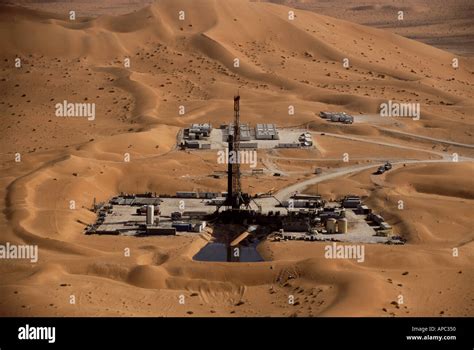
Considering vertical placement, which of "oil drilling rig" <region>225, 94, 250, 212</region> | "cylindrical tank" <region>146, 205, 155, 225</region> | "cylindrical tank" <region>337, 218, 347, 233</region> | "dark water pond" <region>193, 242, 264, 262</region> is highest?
"oil drilling rig" <region>225, 94, 250, 212</region>

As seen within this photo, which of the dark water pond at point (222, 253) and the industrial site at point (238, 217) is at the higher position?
the industrial site at point (238, 217)

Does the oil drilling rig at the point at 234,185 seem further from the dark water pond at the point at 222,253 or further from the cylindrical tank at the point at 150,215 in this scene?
the cylindrical tank at the point at 150,215

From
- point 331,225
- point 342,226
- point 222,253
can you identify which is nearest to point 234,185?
point 331,225

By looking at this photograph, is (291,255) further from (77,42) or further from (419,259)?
(77,42)

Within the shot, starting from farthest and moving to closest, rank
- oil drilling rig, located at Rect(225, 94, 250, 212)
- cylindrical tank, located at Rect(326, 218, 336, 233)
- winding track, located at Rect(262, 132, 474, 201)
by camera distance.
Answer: winding track, located at Rect(262, 132, 474, 201) < oil drilling rig, located at Rect(225, 94, 250, 212) < cylindrical tank, located at Rect(326, 218, 336, 233)

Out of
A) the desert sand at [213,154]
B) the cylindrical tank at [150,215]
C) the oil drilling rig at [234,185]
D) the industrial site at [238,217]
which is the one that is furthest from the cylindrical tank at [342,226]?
the cylindrical tank at [150,215]

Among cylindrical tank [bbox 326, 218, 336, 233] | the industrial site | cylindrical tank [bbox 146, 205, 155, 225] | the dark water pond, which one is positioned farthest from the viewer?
cylindrical tank [bbox 146, 205, 155, 225]

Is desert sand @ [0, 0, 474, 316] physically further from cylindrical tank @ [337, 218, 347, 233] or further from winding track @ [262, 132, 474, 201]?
cylindrical tank @ [337, 218, 347, 233]

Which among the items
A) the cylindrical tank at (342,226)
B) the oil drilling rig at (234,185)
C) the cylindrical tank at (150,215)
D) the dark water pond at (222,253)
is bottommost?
the dark water pond at (222,253)

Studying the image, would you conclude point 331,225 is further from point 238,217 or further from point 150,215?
point 150,215

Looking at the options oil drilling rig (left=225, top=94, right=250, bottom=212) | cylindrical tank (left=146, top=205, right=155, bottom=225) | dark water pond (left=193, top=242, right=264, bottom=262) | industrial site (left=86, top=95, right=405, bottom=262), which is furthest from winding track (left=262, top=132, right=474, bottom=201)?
cylindrical tank (left=146, top=205, right=155, bottom=225)
